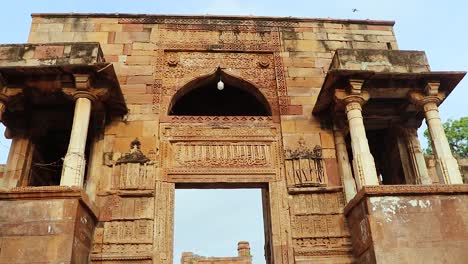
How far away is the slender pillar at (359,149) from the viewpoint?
25.1 ft

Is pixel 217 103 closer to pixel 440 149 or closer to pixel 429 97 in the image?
pixel 429 97

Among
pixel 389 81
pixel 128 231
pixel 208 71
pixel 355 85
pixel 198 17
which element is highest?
pixel 198 17

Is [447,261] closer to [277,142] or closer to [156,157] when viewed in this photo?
[277,142]

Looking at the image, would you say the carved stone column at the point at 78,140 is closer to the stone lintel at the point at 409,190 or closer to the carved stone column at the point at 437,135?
the stone lintel at the point at 409,190

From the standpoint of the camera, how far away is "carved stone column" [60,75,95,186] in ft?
23.9

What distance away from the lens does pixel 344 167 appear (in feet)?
29.3

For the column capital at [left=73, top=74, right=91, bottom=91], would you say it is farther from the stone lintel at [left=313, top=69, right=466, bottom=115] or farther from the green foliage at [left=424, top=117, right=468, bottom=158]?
the green foliage at [left=424, top=117, right=468, bottom=158]

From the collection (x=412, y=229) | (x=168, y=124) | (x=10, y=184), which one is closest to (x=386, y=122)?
(x=412, y=229)

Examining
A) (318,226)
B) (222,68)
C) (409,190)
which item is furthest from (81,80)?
(409,190)

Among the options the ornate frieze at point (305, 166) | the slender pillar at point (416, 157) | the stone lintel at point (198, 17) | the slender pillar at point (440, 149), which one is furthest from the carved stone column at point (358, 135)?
the stone lintel at point (198, 17)

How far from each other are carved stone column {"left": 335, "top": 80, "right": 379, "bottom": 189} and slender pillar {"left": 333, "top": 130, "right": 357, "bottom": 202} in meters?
0.47

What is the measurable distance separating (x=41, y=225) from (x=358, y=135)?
591 cm

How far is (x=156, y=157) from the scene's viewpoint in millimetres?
8875

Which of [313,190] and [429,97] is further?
[313,190]
